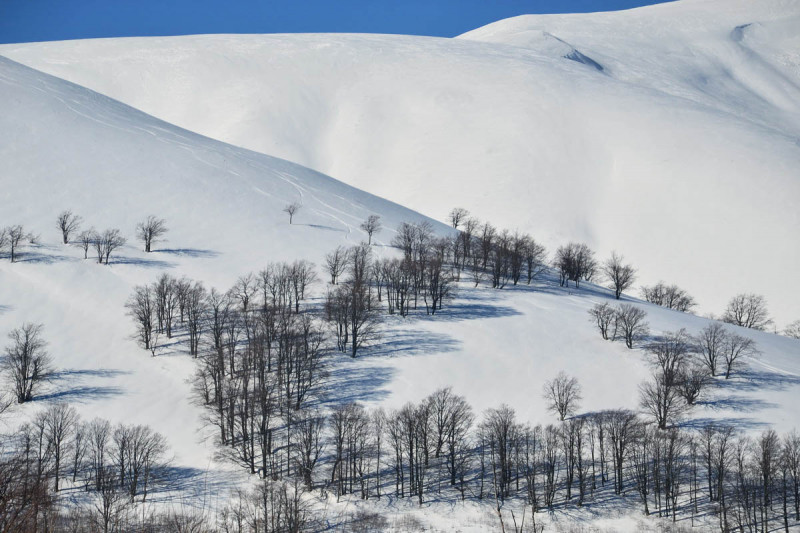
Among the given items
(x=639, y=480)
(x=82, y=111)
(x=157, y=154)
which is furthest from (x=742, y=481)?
(x=82, y=111)

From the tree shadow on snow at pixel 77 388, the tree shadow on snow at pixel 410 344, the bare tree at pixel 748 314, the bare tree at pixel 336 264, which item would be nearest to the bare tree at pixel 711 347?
the tree shadow on snow at pixel 410 344

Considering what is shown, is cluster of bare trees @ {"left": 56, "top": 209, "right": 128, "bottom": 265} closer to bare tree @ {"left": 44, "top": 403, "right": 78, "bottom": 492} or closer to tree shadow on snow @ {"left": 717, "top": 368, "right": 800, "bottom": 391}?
bare tree @ {"left": 44, "top": 403, "right": 78, "bottom": 492}

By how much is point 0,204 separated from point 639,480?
102688mm

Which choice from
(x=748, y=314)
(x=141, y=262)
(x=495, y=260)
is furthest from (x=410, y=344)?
(x=748, y=314)

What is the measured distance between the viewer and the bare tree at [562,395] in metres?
59.7

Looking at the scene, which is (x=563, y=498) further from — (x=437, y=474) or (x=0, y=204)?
(x=0, y=204)

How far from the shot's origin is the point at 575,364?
6944 cm

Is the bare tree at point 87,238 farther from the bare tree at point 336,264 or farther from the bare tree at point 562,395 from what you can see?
the bare tree at point 562,395

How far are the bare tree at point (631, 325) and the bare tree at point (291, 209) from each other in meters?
58.6

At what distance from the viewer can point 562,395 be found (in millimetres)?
60438

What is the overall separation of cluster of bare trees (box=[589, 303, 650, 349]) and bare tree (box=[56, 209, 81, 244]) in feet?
255

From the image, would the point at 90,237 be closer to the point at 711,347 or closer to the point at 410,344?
the point at 410,344

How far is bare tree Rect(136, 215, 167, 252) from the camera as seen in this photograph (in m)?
93.8

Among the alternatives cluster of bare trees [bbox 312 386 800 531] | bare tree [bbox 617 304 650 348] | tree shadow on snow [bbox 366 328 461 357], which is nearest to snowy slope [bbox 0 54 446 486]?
cluster of bare trees [bbox 312 386 800 531]
